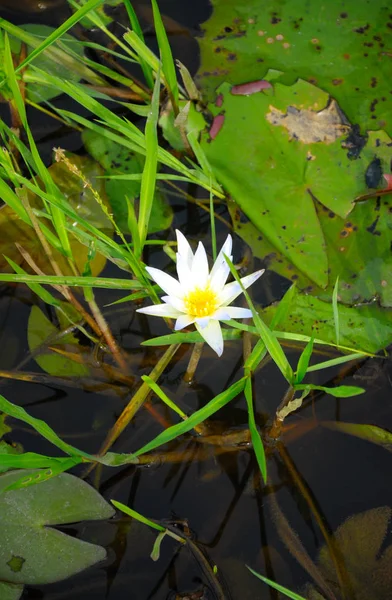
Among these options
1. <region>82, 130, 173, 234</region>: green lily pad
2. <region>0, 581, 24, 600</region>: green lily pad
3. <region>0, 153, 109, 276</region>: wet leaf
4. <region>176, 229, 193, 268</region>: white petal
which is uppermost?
<region>82, 130, 173, 234</region>: green lily pad

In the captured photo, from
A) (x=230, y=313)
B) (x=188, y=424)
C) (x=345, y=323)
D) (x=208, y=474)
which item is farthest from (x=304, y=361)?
(x=208, y=474)

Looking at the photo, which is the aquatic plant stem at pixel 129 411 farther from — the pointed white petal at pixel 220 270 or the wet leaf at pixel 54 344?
the pointed white petal at pixel 220 270

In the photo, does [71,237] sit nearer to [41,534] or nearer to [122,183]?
[122,183]

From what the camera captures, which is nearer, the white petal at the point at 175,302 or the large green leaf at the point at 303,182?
the white petal at the point at 175,302

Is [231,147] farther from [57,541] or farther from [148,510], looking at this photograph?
[57,541]

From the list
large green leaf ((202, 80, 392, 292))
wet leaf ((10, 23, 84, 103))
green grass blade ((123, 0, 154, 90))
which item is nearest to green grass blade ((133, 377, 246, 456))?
large green leaf ((202, 80, 392, 292))

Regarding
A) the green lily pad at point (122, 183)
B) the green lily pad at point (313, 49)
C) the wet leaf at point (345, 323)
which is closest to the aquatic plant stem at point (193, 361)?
the wet leaf at point (345, 323)

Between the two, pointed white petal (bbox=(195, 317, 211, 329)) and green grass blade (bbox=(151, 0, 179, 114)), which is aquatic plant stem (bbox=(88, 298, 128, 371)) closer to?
pointed white petal (bbox=(195, 317, 211, 329))
